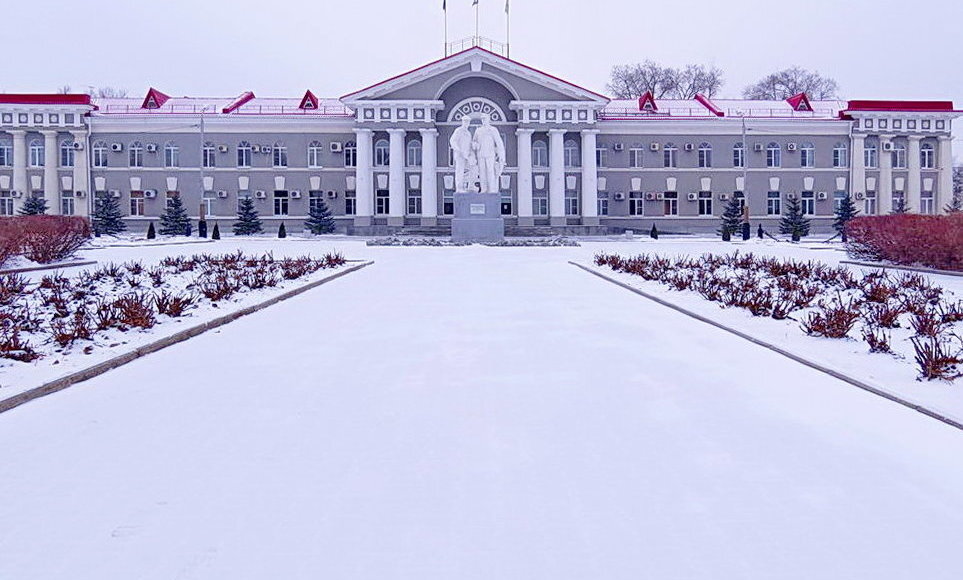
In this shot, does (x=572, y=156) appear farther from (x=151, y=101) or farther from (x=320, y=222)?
(x=151, y=101)

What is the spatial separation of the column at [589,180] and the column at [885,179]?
878 inches

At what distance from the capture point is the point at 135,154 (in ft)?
212

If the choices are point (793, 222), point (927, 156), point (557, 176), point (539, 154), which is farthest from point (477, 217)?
point (927, 156)

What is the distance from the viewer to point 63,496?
458 centimetres

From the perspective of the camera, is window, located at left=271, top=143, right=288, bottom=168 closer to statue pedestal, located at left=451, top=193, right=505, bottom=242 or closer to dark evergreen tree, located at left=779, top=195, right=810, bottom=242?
statue pedestal, located at left=451, top=193, right=505, bottom=242

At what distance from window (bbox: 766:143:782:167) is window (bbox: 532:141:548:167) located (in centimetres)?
1694

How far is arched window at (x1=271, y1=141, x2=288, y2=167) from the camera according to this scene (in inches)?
2549

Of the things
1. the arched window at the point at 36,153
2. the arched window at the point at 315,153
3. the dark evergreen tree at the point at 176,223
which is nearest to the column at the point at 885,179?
the arched window at the point at 315,153

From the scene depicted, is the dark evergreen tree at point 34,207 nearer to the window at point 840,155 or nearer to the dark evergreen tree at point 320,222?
the dark evergreen tree at point 320,222

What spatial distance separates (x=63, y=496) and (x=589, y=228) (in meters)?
55.9

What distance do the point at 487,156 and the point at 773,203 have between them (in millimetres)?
32095

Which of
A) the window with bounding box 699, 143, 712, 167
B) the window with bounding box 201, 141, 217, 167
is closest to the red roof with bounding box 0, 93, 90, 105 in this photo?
the window with bounding box 201, 141, 217, 167

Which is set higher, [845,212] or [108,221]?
[845,212]

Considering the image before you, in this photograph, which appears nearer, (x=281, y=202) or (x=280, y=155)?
(x=280, y=155)
